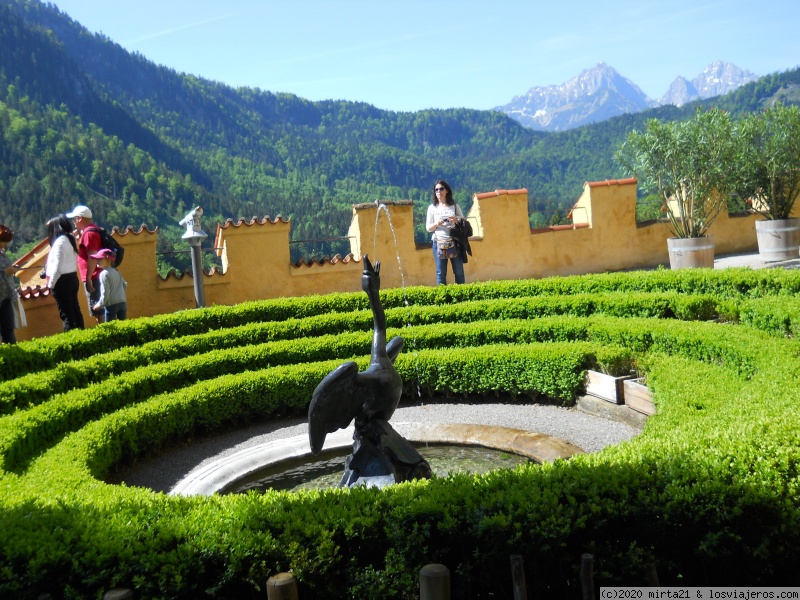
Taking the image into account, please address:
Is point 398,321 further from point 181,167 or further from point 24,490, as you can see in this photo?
point 181,167

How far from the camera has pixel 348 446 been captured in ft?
22.3

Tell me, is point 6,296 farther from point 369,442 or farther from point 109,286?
point 369,442

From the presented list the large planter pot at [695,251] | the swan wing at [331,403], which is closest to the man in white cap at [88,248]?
the swan wing at [331,403]

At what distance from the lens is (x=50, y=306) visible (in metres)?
10.0

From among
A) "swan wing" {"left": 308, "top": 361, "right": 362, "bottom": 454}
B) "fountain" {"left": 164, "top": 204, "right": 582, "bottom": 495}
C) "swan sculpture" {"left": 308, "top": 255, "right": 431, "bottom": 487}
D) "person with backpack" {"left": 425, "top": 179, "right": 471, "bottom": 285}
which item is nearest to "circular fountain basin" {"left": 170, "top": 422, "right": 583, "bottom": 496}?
"fountain" {"left": 164, "top": 204, "right": 582, "bottom": 495}

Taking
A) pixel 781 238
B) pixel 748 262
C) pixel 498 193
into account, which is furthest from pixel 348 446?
pixel 781 238

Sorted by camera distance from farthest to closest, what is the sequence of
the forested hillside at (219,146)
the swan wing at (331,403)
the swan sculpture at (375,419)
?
the forested hillside at (219,146) < the swan sculpture at (375,419) < the swan wing at (331,403)

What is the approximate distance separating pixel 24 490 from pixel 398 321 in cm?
567

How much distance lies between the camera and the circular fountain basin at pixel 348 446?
6.07m

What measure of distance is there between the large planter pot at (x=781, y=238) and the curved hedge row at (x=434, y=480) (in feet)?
15.9

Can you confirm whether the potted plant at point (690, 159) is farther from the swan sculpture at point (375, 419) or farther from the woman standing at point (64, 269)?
the woman standing at point (64, 269)

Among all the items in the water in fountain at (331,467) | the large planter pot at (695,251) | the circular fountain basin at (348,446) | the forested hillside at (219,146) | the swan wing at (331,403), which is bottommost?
the water in fountain at (331,467)

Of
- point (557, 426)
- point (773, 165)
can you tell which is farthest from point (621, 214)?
point (557, 426)

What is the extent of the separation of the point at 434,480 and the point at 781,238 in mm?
11845
